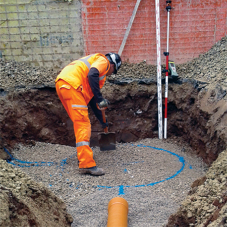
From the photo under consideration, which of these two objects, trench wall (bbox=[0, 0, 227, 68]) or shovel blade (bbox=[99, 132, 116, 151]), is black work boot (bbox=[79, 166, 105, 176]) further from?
trench wall (bbox=[0, 0, 227, 68])

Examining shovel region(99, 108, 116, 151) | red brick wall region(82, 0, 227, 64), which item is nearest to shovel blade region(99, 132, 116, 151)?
shovel region(99, 108, 116, 151)

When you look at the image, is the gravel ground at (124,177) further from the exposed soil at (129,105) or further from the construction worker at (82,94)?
the construction worker at (82,94)

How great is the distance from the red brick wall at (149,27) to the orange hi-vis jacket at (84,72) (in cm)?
145

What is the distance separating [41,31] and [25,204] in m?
3.76

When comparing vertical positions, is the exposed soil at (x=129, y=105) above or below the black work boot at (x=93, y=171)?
above

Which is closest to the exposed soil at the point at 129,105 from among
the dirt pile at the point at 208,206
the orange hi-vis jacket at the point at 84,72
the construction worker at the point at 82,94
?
the construction worker at the point at 82,94

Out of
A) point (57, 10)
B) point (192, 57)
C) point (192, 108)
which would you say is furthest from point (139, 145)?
point (57, 10)

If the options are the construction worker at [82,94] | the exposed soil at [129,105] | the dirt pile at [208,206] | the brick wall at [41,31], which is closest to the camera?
the dirt pile at [208,206]

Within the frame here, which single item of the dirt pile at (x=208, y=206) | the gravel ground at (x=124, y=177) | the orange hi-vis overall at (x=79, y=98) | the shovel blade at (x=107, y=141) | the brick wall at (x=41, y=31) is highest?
the brick wall at (x=41, y=31)

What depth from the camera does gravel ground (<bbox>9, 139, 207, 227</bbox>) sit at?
8.59 feet

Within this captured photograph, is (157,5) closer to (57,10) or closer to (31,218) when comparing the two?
(57,10)

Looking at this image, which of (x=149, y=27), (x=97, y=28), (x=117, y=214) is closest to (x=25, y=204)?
(x=117, y=214)

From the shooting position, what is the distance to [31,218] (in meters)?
1.85

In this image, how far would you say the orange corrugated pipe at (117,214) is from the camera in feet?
7.29
